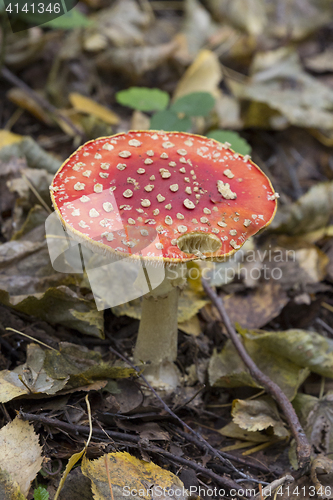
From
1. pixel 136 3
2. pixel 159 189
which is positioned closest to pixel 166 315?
pixel 159 189

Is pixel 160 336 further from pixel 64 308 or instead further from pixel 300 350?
pixel 300 350

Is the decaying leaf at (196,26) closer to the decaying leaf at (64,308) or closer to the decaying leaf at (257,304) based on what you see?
the decaying leaf at (257,304)

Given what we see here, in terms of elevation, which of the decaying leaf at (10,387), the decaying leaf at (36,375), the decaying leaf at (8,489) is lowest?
the decaying leaf at (36,375)

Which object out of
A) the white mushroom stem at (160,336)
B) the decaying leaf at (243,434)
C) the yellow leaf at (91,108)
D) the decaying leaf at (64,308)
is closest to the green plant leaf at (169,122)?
the yellow leaf at (91,108)

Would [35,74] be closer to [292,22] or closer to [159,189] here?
[159,189]

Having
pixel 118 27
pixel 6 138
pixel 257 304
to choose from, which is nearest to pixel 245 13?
pixel 118 27

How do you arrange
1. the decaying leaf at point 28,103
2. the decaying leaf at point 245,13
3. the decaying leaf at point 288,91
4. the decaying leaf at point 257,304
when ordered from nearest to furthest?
the decaying leaf at point 257,304, the decaying leaf at point 28,103, the decaying leaf at point 288,91, the decaying leaf at point 245,13

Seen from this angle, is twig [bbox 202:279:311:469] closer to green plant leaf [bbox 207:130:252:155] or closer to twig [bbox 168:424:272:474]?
twig [bbox 168:424:272:474]
